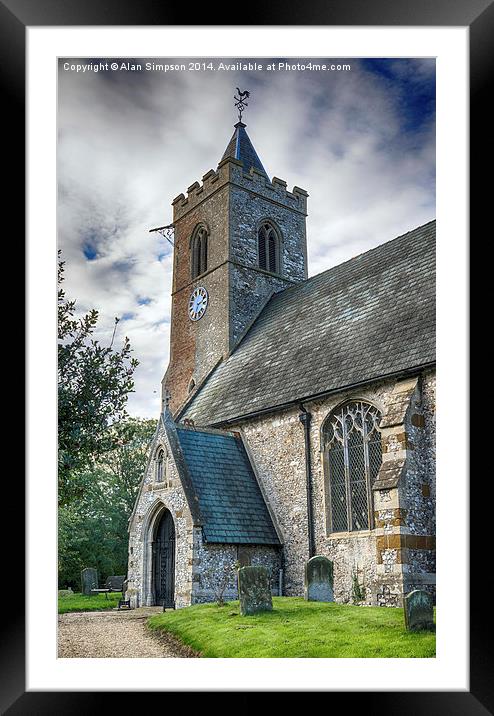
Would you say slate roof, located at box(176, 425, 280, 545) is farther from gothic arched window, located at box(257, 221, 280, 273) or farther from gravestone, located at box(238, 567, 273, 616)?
gothic arched window, located at box(257, 221, 280, 273)

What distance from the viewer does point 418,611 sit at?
8.74 m

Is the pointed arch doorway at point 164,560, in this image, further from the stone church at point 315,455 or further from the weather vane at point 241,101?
the weather vane at point 241,101

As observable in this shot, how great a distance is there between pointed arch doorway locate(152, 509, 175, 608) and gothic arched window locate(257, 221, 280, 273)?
10613mm

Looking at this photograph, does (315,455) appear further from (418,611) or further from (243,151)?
(243,151)

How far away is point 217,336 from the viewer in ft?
71.2

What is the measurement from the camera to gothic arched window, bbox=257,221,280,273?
75.9 ft

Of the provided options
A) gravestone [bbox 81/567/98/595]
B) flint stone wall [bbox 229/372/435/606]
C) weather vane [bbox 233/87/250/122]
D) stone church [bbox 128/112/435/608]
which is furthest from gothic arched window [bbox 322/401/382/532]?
gravestone [bbox 81/567/98/595]

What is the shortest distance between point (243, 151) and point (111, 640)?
19289mm

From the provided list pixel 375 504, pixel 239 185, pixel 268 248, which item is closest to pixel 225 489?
pixel 375 504

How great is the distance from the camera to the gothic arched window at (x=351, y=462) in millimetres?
13547

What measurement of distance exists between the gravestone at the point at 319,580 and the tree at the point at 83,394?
4272 millimetres
